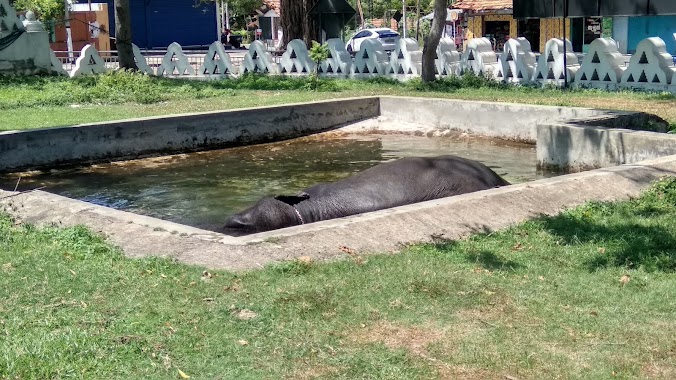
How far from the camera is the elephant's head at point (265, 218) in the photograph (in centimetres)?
984

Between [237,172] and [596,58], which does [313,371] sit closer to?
[237,172]

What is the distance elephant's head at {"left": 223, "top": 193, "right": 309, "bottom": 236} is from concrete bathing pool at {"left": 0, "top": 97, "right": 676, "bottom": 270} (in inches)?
36.3

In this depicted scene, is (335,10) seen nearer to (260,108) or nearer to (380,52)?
(380,52)

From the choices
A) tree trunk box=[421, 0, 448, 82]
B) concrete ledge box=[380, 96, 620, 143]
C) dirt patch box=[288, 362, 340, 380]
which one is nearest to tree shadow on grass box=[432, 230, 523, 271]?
dirt patch box=[288, 362, 340, 380]

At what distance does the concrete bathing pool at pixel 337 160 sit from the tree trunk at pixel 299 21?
1178 centimetres

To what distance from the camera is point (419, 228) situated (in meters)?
8.20

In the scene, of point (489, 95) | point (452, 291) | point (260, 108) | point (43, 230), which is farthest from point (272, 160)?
point (452, 291)

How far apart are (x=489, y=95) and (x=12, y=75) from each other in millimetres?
13415

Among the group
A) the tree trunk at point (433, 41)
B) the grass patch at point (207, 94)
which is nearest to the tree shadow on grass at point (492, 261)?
the grass patch at point (207, 94)

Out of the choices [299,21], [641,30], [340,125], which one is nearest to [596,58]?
[340,125]

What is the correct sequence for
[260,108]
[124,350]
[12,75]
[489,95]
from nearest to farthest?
[124,350] < [260,108] < [489,95] < [12,75]

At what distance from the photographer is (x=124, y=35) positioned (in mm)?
25922

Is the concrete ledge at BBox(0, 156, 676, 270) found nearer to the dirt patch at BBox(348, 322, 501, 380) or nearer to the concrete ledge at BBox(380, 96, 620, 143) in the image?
the dirt patch at BBox(348, 322, 501, 380)

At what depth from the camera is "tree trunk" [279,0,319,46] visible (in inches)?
1193
